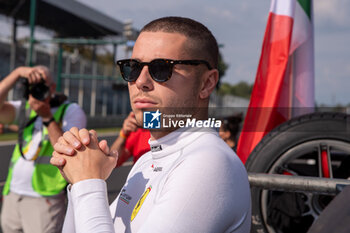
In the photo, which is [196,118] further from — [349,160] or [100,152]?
[349,160]

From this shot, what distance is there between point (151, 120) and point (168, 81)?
0.15 m

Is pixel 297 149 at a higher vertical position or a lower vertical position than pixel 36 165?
higher

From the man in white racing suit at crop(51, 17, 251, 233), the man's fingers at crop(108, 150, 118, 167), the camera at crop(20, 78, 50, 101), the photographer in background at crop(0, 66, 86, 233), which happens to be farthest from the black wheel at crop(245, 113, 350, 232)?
the camera at crop(20, 78, 50, 101)

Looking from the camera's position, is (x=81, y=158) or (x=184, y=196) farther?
(x=81, y=158)

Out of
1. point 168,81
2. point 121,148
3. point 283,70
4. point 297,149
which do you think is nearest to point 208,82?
point 168,81

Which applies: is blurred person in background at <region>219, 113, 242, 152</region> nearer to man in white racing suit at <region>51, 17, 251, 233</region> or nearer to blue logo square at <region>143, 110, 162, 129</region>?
man in white racing suit at <region>51, 17, 251, 233</region>

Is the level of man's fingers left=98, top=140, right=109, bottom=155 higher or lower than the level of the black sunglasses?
lower

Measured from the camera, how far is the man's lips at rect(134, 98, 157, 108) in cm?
133

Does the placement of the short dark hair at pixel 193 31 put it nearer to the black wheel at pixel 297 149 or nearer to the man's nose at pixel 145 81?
the man's nose at pixel 145 81

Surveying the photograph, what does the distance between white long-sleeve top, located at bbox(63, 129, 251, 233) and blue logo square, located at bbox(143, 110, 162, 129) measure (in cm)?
7

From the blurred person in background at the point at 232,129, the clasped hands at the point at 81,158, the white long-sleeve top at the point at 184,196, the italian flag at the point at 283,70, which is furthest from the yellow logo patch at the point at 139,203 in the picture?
the blurred person in background at the point at 232,129

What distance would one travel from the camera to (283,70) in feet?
9.27

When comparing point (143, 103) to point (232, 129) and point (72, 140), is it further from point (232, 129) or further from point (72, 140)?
point (232, 129)

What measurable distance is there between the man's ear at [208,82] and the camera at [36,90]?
2130mm
